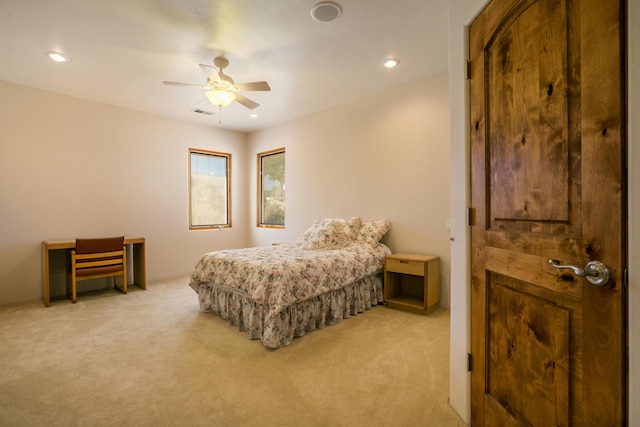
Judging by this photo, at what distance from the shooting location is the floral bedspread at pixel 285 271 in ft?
8.35

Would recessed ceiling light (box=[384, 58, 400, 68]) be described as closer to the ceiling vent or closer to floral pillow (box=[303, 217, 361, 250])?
floral pillow (box=[303, 217, 361, 250])

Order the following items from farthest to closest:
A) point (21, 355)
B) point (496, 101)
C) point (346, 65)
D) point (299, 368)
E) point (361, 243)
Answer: point (361, 243) < point (346, 65) < point (21, 355) < point (299, 368) < point (496, 101)

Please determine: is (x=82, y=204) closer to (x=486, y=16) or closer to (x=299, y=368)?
(x=299, y=368)

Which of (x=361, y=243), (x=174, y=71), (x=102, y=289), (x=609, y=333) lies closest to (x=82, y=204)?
(x=102, y=289)

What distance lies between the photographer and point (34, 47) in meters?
2.83

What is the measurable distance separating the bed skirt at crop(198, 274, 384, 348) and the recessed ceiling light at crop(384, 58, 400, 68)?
7.83 feet

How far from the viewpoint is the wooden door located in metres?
0.91

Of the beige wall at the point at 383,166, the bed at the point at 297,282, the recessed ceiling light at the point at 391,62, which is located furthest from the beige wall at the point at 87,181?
the recessed ceiling light at the point at 391,62

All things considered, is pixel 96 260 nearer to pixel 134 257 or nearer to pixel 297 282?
pixel 134 257

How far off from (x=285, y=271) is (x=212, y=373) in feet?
3.03

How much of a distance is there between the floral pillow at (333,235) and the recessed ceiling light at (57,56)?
3217 mm

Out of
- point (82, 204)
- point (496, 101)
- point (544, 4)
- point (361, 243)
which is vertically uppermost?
point (544, 4)

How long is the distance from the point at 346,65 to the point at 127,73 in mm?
2464

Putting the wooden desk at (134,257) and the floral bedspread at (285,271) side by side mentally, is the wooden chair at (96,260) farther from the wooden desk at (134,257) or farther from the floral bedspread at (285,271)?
the floral bedspread at (285,271)
